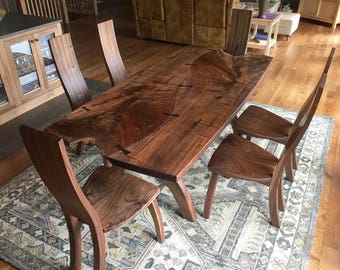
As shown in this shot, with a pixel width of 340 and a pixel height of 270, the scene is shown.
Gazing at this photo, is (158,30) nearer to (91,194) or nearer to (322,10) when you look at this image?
(322,10)

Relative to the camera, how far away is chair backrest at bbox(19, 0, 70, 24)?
525cm

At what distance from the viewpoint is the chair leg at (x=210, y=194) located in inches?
73.1

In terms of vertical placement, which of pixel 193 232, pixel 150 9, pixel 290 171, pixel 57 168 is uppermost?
pixel 57 168

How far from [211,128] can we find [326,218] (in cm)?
98

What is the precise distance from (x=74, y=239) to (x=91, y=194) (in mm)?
229

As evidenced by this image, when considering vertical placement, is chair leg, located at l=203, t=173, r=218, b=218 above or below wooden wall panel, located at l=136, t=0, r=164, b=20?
below

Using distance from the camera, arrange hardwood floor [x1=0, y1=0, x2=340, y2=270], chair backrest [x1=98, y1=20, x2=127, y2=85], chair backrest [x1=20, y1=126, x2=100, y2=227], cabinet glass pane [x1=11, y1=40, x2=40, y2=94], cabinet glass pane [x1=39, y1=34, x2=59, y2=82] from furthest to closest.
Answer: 1. cabinet glass pane [x1=39, y1=34, x2=59, y2=82]
2. cabinet glass pane [x1=11, y1=40, x2=40, y2=94]
3. chair backrest [x1=98, y1=20, x2=127, y2=85]
4. hardwood floor [x1=0, y1=0, x2=340, y2=270]
5. chair backrest [x1=20, y1=126, x2=100, y2=227]

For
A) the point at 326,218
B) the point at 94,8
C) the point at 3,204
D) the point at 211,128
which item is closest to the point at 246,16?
the point at 211,128

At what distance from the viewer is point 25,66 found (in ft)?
10.3

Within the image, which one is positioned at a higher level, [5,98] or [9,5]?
[9,5]

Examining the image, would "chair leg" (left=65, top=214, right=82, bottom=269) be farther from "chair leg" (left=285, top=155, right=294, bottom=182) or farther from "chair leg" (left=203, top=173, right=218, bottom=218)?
"chair leg" (left=285, top=155, right=294, bottom=182)

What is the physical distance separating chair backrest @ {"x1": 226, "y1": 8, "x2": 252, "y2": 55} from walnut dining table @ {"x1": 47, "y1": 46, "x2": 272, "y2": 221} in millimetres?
384

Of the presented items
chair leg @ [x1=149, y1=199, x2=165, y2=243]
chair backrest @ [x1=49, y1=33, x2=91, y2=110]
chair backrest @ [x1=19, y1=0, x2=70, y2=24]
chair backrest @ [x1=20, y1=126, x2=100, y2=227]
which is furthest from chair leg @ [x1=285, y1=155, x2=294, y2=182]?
chair backrest @ [x1=19, y1=0, x2=70, y2=24]

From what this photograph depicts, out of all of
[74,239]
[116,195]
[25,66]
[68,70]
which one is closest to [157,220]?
[116,195]
